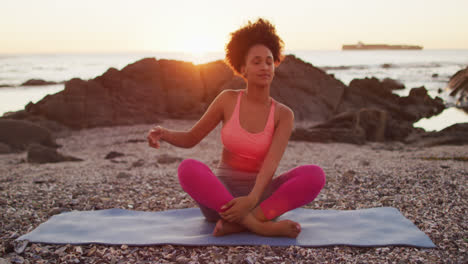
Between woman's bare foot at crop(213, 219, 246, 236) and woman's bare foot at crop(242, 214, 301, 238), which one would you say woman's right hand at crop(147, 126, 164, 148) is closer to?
woman's bare foot at crop(213, 219, 246, 236)

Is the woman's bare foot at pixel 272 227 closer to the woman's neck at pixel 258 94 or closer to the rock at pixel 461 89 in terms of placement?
the woman's neck at pixel 258 94

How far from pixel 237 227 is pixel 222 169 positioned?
23.6 inches

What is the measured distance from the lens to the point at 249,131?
369cm

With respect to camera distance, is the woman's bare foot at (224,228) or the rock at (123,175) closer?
the woman's bare foot at (224,228)

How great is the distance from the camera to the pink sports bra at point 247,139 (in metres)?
3.66

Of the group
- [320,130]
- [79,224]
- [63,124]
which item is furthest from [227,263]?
[63,124]

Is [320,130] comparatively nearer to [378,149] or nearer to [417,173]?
[378,149]

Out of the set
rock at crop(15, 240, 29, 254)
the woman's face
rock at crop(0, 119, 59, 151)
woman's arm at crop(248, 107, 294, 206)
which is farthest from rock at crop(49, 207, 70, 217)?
rock at crop(0, 119, 59, 151)

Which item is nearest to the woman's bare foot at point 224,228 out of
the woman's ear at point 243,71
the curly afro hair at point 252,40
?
the woman's ear at point 243,71

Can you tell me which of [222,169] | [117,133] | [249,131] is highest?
[249,131]

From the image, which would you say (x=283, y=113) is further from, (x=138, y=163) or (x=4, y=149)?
(x=4, y=149)

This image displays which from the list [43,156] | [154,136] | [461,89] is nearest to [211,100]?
[43,156]

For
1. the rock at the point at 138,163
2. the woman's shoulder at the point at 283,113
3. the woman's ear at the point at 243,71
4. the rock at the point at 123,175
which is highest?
the woman's ear at the point at 243,71

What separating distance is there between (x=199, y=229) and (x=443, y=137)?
32.0 feet
